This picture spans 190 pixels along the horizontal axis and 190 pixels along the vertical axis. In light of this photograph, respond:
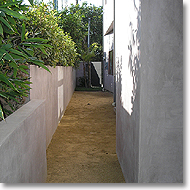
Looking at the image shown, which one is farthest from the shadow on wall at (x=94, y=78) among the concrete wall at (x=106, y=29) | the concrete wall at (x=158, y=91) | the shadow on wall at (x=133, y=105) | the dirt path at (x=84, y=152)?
the concrete wall at (x=158, y=91)

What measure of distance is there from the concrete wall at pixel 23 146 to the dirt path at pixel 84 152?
68 centimetres

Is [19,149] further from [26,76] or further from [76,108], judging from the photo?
[76,108]

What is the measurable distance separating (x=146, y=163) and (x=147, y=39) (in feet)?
3.95

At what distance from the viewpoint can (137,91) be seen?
2.71m

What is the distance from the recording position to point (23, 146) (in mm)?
2273

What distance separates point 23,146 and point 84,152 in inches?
101

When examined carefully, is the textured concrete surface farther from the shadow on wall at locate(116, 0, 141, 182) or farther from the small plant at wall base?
the small plant at wall base

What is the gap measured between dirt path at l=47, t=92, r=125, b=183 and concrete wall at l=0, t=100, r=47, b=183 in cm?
68

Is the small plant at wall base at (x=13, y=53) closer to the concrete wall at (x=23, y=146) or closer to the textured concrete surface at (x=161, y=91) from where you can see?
the concrete wall at (x=23, y=146)

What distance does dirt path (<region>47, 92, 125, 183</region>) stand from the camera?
3.72 meters


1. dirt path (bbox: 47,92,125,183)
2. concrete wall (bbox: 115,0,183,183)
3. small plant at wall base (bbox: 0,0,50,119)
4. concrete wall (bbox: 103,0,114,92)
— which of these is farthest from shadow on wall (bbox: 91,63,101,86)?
concrete wall (bbox: 115,0,183,183)

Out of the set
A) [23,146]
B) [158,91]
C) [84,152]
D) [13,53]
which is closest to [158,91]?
[158,91]

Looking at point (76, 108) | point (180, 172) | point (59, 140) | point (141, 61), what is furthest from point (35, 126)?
point (76, 108)

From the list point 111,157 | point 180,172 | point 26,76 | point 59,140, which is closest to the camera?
point 180,172
